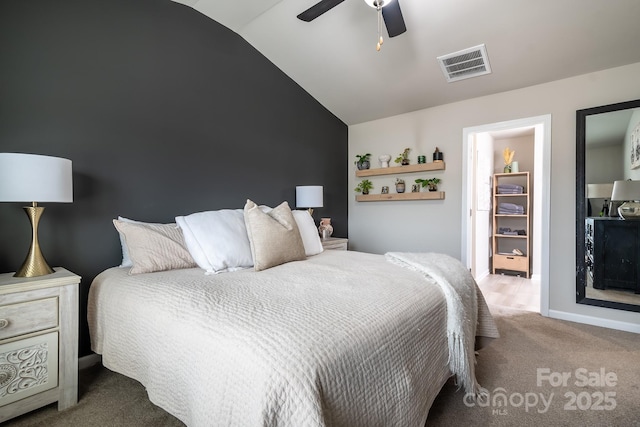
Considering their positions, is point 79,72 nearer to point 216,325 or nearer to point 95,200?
point 95,200

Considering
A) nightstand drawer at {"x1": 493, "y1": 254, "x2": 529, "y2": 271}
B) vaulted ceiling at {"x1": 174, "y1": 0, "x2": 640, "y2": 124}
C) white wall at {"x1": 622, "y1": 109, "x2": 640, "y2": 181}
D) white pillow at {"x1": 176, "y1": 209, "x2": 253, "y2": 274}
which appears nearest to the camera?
white pillow at {"x1": 176, "y1": 209, "x2": 253, "y2": 274}

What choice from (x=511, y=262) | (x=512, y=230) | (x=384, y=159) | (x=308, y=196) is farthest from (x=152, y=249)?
(x=512, y=230)

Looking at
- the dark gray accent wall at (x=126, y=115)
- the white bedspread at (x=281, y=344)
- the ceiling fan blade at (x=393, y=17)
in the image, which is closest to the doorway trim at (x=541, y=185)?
the ceiling fan blade at (x=393, y=17)

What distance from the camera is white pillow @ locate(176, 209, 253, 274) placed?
1.92 m

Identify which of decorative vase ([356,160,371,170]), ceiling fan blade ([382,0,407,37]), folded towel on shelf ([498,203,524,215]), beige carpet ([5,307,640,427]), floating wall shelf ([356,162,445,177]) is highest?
ceiling fan blade ([382,0,407,37])

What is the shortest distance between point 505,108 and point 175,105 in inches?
130

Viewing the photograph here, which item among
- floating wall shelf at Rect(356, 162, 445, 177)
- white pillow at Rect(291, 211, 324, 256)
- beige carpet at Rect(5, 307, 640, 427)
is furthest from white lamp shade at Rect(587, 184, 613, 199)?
white pillow at Rect(291, 211, 324, 256)

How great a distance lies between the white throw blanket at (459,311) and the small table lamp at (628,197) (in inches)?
76.6

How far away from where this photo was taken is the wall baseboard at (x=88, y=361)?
1.97 meters

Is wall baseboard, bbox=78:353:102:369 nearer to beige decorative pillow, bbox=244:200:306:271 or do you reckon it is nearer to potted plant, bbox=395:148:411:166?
beige decorative pillow, bbox=244:200:306:271

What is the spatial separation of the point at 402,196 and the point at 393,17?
90.0 inches

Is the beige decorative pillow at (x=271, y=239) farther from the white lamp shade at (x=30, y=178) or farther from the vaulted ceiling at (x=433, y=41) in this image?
the vaulted ceiling at (x=433, y=41)

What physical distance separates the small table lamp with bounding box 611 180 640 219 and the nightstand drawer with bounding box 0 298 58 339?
13.9 feet

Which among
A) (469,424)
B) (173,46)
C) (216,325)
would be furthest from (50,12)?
(469,424)
